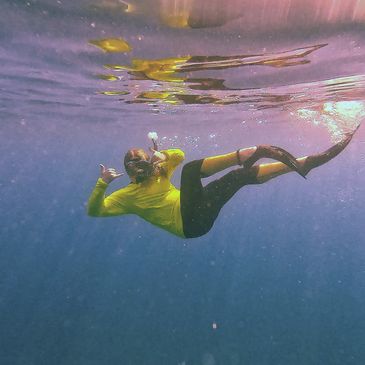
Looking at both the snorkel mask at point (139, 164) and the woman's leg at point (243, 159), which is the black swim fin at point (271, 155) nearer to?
the woman's leg at point (243, 159)

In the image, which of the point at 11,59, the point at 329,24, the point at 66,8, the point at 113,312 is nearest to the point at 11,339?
the point at 113,312

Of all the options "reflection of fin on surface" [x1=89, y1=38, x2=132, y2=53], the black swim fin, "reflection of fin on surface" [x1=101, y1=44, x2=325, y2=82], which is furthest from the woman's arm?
"reflection of fin on surface" [x1=101, y1=44, x2=325, y2=82]

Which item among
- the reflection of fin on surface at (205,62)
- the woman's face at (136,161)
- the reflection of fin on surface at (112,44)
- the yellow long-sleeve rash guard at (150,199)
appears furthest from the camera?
the reflection of fin on surface at (205,62)

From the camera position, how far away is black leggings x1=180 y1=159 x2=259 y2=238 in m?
6.81

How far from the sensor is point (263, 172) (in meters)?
7.19

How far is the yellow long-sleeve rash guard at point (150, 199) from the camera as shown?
686 cm

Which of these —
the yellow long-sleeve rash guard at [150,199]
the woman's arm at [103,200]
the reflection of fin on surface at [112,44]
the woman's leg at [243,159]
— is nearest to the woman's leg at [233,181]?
the woman's leg at [243,159]

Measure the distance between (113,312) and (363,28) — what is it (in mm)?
24388

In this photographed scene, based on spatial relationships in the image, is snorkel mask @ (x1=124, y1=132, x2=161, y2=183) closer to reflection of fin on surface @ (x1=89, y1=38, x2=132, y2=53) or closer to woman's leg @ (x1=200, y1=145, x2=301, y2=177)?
woman's leg @ (x1=200, y1=145, x2=301, y2=177)

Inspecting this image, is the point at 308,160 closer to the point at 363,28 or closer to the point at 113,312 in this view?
the point at 363,28

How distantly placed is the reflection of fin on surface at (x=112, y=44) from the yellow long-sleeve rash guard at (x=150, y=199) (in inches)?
186

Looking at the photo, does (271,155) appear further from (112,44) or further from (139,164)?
(112,44)

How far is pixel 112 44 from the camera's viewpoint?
402 inches

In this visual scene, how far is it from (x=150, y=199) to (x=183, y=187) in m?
0.71
